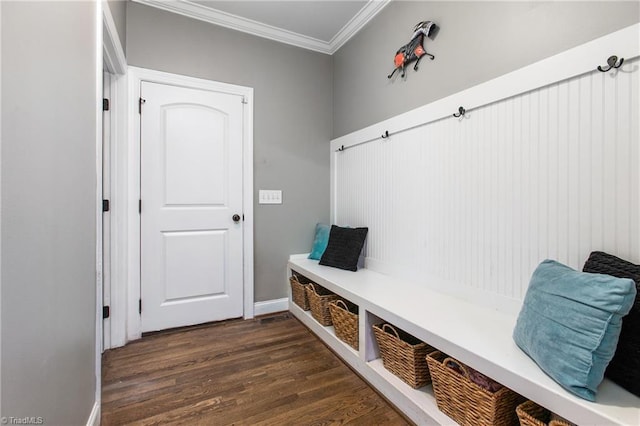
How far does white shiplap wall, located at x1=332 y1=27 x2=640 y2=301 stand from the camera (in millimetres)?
1128

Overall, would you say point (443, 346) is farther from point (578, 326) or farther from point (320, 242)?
point (320, 242)

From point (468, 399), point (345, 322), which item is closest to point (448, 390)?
point (468, 399)

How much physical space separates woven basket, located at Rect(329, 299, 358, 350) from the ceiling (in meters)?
2.33

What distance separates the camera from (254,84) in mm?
2725

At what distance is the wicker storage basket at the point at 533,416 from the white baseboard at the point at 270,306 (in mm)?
2132

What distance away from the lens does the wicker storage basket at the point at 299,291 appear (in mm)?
2541

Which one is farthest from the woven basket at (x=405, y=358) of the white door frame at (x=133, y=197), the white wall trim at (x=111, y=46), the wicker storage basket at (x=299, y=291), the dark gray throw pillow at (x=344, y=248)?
the white wall trim at (x=111, y=46)

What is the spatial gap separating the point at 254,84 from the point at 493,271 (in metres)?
2.44

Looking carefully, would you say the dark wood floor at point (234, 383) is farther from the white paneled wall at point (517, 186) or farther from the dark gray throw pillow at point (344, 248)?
the white paneled wall at point (517, 186)

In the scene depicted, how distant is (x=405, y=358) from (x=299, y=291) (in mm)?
A: 1301

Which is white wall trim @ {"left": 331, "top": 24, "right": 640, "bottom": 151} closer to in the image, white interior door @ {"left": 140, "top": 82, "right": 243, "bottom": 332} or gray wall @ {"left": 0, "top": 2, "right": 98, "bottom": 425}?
white interior door @ {"left": 140, "top": 82, "right": 243, "bottom": 332}

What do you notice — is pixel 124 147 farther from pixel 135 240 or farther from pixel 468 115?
pixel 468 115

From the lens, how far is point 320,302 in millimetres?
2215

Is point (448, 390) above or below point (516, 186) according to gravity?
below
